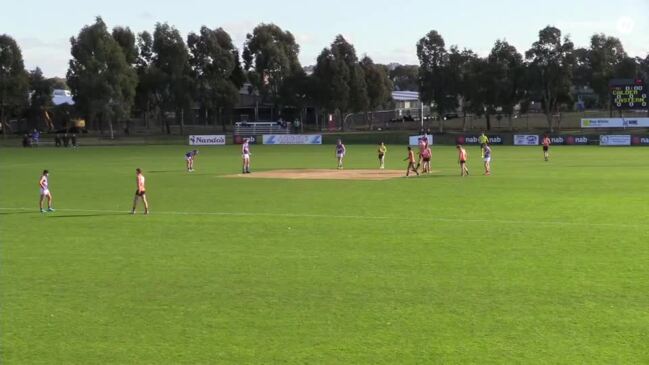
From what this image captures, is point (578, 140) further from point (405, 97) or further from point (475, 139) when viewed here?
point (405, 97)

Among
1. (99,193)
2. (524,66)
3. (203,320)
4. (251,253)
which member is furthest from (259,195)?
(524,66)

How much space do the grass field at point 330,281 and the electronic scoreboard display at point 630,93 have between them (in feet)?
149

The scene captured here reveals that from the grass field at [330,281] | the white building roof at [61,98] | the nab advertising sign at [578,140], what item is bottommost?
the grass field at [330,281]

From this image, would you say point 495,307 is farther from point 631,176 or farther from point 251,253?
point 631,176

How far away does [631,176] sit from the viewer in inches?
1330

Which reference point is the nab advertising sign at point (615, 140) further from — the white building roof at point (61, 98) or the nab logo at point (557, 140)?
the white building roof at point (61, 98)

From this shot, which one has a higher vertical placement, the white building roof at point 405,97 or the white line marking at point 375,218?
the white building roof at point 405,97

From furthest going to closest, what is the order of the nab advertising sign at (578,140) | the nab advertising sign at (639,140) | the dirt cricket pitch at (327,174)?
1. the nab advertising sign at (578,140)
2. the nab advertising sign at (639,140)
3. the dirt cricket pitch at (327,174)

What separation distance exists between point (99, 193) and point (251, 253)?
16.1m

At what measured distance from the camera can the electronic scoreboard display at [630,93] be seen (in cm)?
6500

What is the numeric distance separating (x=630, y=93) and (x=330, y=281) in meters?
61.7

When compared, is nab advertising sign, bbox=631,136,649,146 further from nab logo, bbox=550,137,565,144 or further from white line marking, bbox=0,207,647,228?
white line marking, bbox=0,207,647,228

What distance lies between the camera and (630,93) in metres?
65.4

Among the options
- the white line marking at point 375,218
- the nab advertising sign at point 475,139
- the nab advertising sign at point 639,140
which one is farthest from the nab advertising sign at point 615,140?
the white line marking at point 375,218
